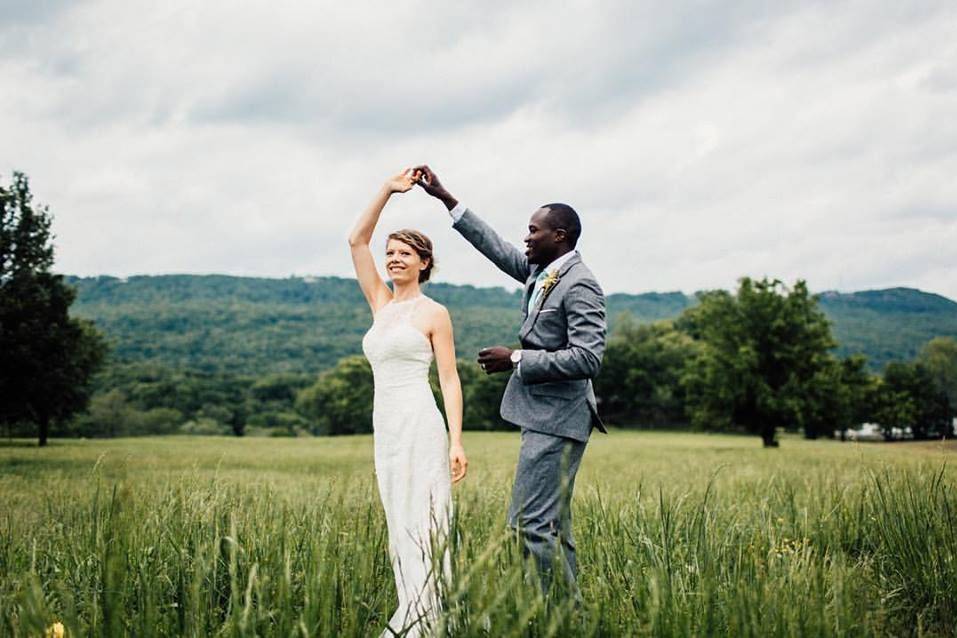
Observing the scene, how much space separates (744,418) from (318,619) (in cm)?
3884

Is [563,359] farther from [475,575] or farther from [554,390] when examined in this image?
[475,575]

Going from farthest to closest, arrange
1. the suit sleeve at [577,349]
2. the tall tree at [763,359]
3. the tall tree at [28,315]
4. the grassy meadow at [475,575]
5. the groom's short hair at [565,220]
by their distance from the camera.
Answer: the tall tree at [763,359]
the tall tree at [28,315]
the groom's short hair at [565,220]
the suit sleeve at [577,349]
the grassy meadow at [475,575]

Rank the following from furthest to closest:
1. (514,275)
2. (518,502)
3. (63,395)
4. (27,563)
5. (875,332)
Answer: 1. (875,332)
2. (63,395)
3. (514,275)
4. (27,563)
5. (518,502)

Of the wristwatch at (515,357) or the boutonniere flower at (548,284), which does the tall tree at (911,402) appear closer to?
the boutonniere flower at (548,284)

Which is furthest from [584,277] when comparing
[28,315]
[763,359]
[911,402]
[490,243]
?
[911,402]

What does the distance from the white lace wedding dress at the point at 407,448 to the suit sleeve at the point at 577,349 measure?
Answer: 0.78 metres

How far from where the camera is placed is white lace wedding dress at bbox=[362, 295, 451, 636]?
4.59m

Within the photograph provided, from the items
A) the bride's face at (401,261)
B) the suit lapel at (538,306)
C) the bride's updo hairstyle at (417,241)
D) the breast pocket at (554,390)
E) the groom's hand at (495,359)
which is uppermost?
the bride's updo hairstyle at (417,241)

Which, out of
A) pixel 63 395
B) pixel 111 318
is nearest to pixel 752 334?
pixel 63 395

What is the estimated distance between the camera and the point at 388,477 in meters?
4.67

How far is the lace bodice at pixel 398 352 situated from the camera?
15.5ft

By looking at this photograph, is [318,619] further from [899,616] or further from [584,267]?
[899,616]

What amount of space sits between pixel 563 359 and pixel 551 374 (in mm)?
121

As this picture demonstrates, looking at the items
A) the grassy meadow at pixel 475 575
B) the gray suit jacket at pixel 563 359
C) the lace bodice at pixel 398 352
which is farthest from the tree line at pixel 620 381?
the lace bodice at pixel 398 352
